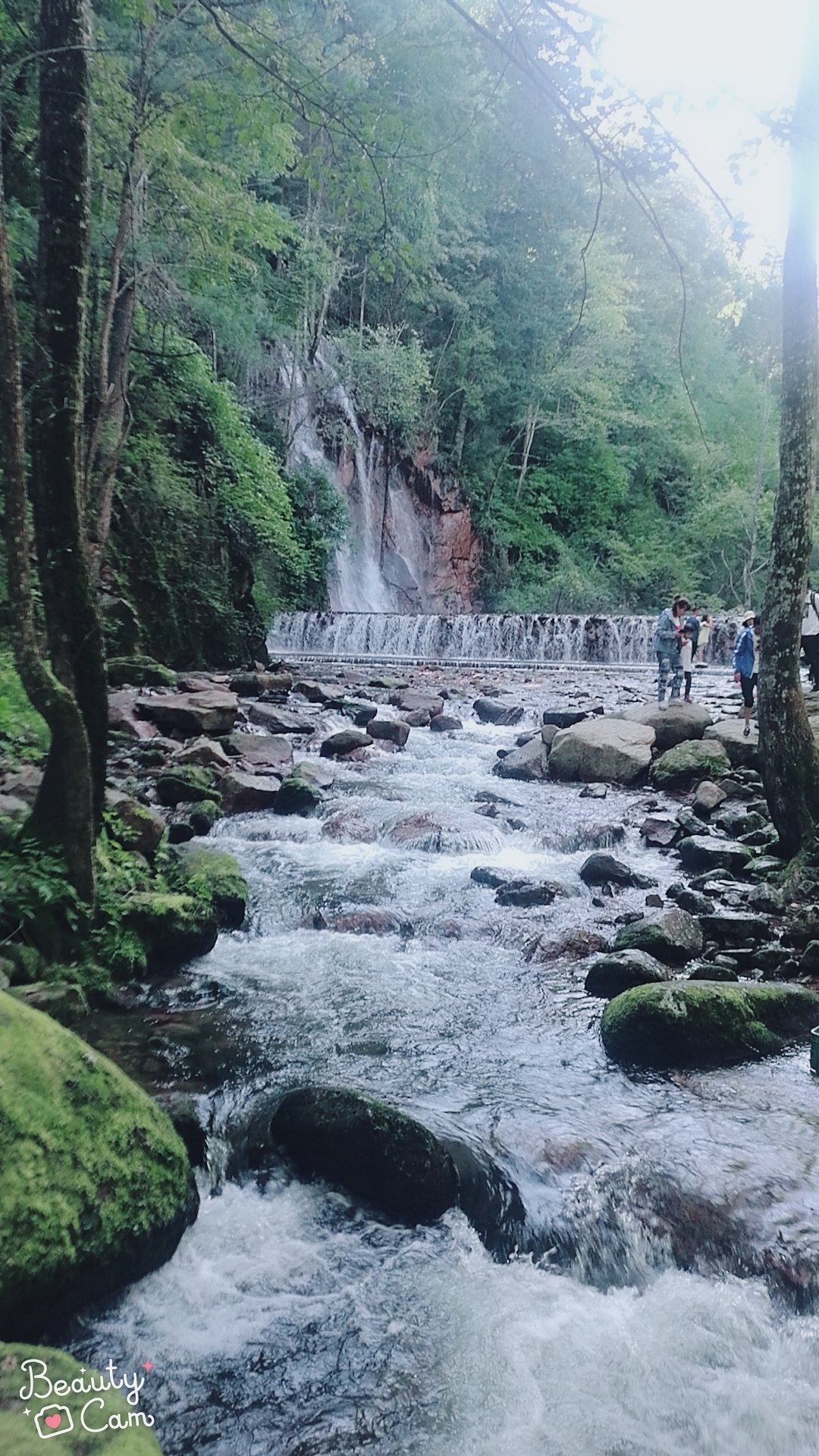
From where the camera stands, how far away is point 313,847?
28.0 ft

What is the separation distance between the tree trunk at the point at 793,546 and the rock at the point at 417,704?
28.7 feet

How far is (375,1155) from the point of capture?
3568 millimetres

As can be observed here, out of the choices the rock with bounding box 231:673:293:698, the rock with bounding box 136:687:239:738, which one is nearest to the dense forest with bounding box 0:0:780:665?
the rock with bounding box 231:673:293:698

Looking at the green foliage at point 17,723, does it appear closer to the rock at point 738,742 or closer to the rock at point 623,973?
the rock at point 623,973

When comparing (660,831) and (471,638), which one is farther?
(471,638)

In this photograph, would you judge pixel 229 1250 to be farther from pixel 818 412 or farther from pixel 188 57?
pixel 188 57

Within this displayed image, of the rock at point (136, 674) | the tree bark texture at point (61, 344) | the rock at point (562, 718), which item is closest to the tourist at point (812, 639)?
the rock at point (562, 718)

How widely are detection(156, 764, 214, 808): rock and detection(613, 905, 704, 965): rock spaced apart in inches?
197

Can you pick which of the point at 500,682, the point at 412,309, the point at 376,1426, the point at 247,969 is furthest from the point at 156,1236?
the point at 412,309

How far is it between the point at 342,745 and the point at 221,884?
5847mm

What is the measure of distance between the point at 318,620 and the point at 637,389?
23713 millimetres

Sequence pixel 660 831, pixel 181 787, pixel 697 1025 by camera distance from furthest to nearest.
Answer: pixel 181 787 < pixel 660 831 < pixel 697 1025

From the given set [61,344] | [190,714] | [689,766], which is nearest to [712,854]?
[689,766]

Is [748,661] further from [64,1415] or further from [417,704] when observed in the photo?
[64,1415]
